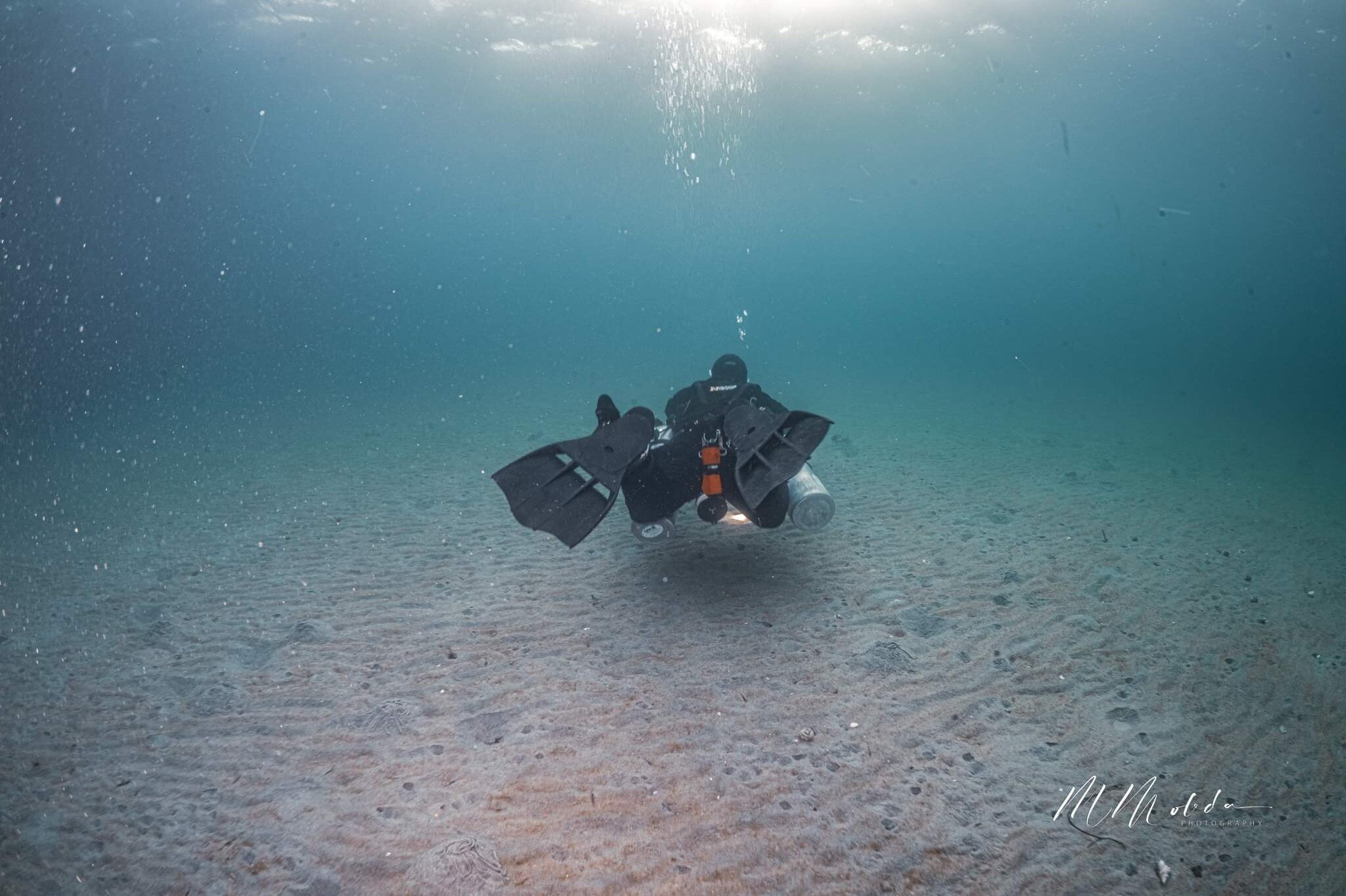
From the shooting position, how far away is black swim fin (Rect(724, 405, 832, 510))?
4.73 metres

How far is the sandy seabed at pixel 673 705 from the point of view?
9.39 ft

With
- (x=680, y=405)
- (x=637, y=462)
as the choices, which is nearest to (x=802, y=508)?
(x=637, y=462)

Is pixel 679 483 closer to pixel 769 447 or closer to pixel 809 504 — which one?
pixel 769 447

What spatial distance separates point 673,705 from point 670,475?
6.32ft

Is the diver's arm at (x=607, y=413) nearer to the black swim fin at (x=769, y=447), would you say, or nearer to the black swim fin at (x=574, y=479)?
the black swim fin at (x=574, y=479)

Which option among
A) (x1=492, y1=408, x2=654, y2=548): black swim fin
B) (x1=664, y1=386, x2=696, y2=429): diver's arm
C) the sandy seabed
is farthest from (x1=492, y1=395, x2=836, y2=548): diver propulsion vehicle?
(x1=664, y1=386, x2=696, y2=429): diver's arm

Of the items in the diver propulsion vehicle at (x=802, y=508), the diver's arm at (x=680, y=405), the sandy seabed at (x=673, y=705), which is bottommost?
the sandy seabed at (x=673, y=705)

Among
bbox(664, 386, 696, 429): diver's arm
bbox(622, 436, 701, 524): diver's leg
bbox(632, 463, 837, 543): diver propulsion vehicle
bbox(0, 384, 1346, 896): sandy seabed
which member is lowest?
bbox(0, 384, 1346, 896): sandy seabed

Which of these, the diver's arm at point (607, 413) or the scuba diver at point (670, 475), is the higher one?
the diver's arm at point (607, 413)

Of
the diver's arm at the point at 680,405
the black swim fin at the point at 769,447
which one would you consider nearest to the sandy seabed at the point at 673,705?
the black swim fin at the point at 769,447

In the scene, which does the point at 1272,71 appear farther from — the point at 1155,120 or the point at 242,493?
the point at 242,493

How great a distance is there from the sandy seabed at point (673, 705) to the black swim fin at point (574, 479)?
1.05 metres

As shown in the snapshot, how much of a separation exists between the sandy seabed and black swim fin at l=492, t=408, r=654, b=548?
1.05 m

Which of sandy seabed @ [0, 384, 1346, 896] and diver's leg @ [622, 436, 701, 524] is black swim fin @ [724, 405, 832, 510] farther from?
sandy seabed @ [0, 384, 1346, 896]
